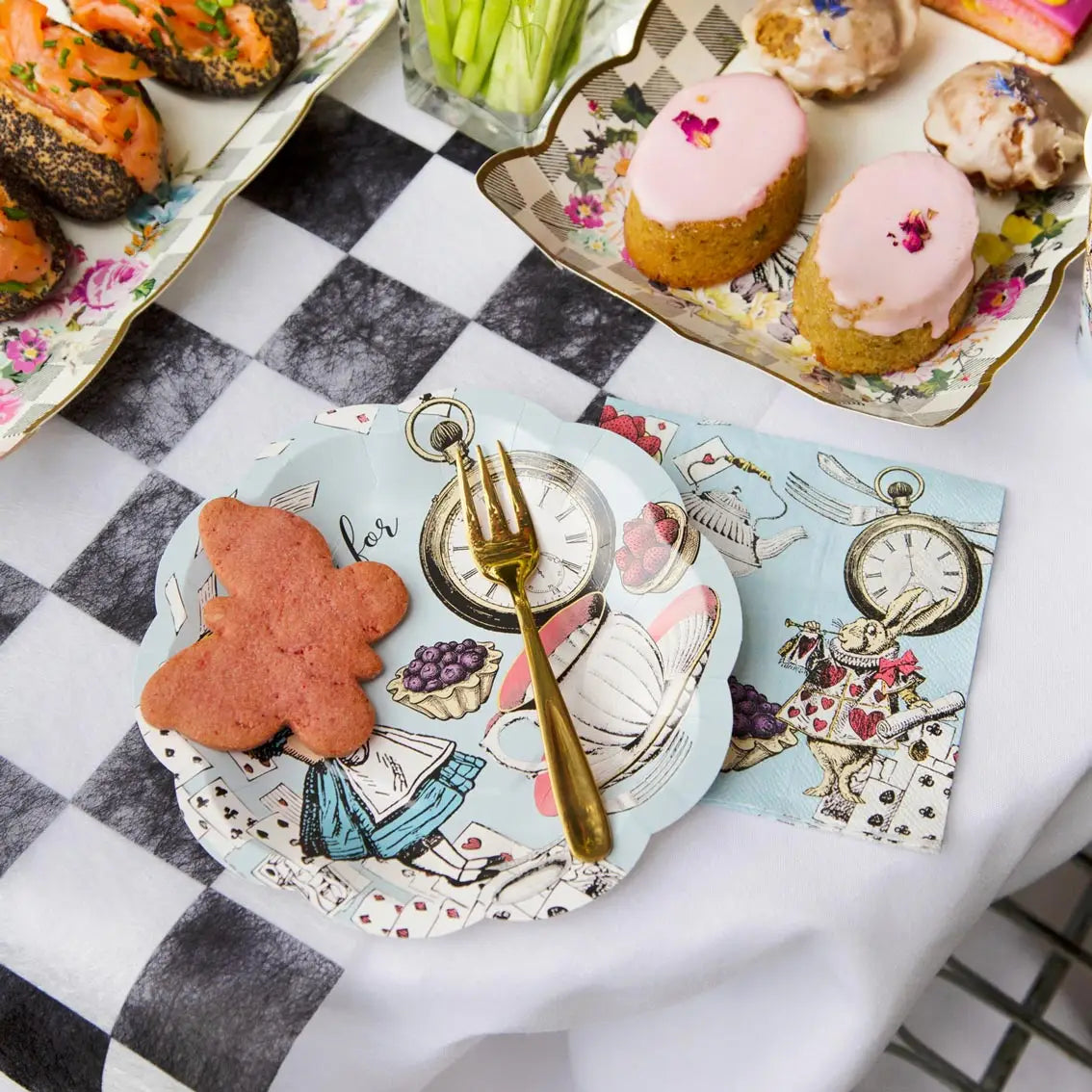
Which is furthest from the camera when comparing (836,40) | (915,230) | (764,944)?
(836,40)

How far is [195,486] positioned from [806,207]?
1.81 ft

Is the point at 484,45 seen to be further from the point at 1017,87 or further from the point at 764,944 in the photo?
the point at 764,944

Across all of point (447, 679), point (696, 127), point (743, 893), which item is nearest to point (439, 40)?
point (696, 127)

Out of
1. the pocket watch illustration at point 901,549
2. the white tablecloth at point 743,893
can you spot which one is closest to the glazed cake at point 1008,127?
the white tablecloth at point 743,893

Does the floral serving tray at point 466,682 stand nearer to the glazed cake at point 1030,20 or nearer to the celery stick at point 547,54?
the celery stick at point 547,54

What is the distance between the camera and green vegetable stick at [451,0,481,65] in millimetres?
897

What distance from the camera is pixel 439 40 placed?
92 centimetres

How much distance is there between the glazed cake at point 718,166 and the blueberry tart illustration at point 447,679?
0.36 m

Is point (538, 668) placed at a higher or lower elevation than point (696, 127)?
lower

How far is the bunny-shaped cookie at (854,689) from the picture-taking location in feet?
2.38

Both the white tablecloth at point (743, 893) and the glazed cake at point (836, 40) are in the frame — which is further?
the glazed cake at point (836, 40)

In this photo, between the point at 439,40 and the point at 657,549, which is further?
the point at 439,40

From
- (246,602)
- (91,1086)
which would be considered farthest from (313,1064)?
(246,602)

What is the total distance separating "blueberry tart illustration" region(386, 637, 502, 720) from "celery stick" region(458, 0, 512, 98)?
50cm
